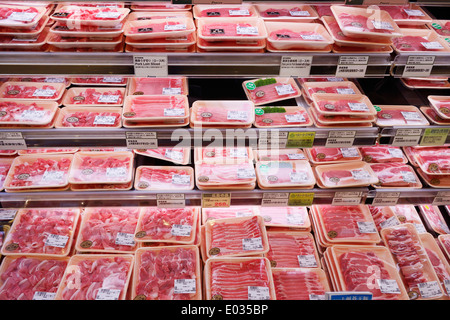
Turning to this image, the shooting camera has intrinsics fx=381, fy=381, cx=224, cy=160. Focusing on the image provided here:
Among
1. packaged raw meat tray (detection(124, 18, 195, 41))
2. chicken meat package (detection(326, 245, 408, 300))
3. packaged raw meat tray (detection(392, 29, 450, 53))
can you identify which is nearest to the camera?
packaged raw meat tray (detection(124, 18, 195, 41))

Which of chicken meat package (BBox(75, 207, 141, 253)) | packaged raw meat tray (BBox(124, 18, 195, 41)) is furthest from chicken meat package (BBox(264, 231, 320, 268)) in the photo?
packaged raw meat tray (BBox(124, 18, 195, 41))

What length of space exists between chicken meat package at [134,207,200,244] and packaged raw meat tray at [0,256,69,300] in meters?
0.58

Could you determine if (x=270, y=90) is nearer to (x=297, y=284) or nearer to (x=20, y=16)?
(x=297, y=284)

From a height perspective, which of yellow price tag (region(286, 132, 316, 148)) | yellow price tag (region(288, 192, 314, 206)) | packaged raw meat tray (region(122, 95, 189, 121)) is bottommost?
yellow price tag (region(288, 192, 314, 206))

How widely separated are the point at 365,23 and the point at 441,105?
0.89 m

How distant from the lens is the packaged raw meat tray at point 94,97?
298 centimetres

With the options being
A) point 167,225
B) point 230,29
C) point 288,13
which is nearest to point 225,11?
point 230,29

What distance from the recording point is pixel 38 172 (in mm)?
2688

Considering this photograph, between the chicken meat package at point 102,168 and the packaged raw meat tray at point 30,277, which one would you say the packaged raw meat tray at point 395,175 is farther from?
the packaged raw meat tray at point 30,277

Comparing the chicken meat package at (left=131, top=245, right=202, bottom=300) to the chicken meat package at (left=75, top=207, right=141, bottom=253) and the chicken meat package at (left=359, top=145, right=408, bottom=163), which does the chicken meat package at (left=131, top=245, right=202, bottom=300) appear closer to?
the chicken meat package at (left=75, top=207, right=141, bottom=253)

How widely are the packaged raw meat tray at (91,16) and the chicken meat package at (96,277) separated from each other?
156 cm

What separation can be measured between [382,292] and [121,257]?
183cm

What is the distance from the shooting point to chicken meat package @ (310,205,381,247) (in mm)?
2920

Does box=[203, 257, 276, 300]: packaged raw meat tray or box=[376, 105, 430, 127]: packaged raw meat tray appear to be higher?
box=[376, 105, 430, 127]: packaged raw meat tray
